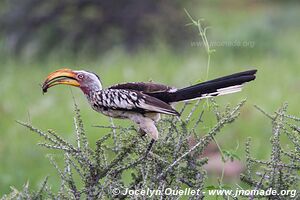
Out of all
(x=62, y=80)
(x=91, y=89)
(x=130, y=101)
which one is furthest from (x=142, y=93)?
(x=62, y=80)

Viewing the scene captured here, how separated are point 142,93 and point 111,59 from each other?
7.37 m

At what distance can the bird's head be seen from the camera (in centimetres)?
353

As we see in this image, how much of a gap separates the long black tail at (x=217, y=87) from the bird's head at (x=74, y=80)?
328 mm

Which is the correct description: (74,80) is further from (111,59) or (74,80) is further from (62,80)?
(111,59)

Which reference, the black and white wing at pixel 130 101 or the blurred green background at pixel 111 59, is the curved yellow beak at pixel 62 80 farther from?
the blurred green background at pixel 111 59

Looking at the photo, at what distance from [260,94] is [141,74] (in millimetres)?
1397

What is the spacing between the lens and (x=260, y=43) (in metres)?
11.4

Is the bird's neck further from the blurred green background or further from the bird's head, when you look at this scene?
the blurred green background

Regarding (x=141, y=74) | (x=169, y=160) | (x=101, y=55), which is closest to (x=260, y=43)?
(x=101, y=55)

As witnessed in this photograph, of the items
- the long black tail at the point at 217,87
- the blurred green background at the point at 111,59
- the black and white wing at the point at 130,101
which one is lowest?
the black and white wing at the point at 130,101

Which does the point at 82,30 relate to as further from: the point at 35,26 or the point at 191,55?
the point at 191,55

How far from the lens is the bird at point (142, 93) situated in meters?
3.49

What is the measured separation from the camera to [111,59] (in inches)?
429

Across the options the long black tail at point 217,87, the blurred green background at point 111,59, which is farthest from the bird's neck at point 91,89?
the blurred green background at point 111,59
